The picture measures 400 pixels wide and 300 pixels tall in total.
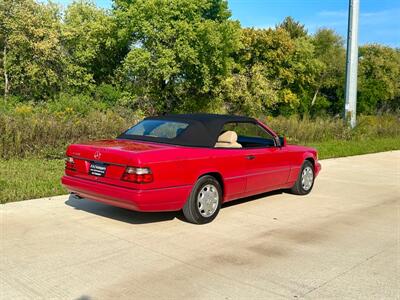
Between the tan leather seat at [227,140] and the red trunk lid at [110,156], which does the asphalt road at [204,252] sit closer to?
the red trunk lid at [110,156]

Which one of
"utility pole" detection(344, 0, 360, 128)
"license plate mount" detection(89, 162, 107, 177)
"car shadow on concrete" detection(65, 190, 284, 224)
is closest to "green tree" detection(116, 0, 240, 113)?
"utility pole" detection(344, 0, 360, 128)

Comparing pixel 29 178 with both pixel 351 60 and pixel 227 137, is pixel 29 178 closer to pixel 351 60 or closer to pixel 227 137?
pixel 227 137

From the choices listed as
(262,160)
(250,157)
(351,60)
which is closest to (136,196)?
(250,157)

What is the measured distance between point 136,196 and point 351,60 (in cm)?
1983

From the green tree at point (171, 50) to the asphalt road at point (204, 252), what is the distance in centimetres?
2333

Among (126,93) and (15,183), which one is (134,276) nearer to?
(15,183)

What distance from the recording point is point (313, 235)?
5.87m

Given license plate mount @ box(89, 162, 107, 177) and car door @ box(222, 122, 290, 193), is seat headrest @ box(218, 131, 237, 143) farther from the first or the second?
license plate mount @ box(89, 162, 107, 177)

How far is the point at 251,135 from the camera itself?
27.4ft

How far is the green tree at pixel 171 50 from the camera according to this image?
98.3ft

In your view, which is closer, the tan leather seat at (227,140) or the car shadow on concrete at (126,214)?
the car shadow on concrete at (126,214)

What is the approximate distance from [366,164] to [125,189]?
988 cm

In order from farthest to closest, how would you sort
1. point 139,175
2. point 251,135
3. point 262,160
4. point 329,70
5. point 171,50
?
point 329,70 < point 171,50 < point 251,135 < point 262,160 < point 139,175

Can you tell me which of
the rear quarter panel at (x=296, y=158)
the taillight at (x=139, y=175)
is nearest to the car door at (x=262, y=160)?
the rear quarter panel at (x=296, y=158)
